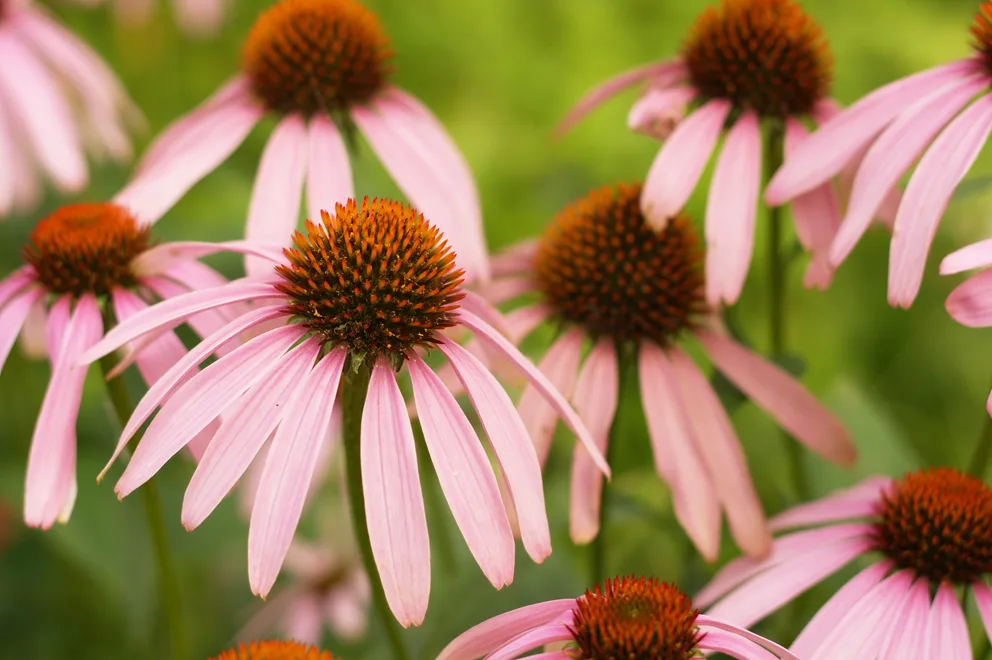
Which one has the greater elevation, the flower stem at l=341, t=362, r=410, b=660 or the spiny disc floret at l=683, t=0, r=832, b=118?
the spiny disc floret at l=683, t=0, r=832, b=118

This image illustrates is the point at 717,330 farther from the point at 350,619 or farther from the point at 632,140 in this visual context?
the point at 632,140

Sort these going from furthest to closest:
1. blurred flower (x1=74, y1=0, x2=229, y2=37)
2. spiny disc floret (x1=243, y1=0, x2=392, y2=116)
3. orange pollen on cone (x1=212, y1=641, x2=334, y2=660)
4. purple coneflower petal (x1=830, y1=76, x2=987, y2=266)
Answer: blurred flower (x1=74, y1=0, x2=229, y2=37) → spiny disc floret (x1=243, y1=0, x2=392, y2=116) → purple coneflower petal (x1=830, y1=76, x2=987, y2=266) → orange pollen on cone (x1=212, y1=641, x2=334, y2=660)

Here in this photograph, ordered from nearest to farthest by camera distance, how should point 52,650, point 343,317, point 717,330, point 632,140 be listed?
point 343,317 < point 717,330 < point 52,650 < point 632,140

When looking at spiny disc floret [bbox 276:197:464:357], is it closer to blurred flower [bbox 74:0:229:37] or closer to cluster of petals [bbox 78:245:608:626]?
cluster of petals [bbox 78:245:608:626]

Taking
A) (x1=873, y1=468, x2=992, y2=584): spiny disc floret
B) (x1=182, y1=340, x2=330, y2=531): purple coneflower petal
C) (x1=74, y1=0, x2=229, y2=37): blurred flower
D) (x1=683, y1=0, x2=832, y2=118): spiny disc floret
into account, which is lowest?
(x1=873, y1=468, x2=992, y2=584): spiny disc floret

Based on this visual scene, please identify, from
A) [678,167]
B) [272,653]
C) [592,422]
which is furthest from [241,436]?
[678,167]

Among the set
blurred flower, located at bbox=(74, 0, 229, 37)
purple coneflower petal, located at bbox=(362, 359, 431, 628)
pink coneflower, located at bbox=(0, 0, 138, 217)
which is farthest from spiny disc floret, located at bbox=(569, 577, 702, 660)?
blurred flower, located at bbox=(74, 0, 229, 37)

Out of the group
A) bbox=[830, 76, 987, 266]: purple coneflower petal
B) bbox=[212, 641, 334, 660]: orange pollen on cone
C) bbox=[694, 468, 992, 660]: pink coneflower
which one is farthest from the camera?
bbox=[830, 76, 987, 266]: purple coneflower petal

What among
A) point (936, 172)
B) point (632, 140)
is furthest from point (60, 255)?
point (632, 140)
